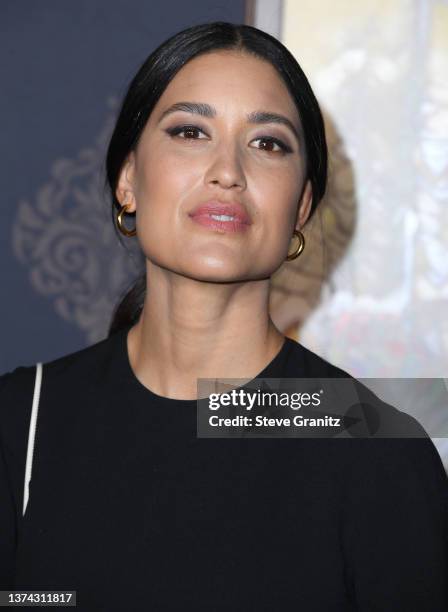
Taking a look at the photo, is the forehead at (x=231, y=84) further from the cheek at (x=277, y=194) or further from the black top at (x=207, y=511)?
the black top at (x=207, y=511)

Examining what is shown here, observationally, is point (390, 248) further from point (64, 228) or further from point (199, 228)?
point (199, 228)

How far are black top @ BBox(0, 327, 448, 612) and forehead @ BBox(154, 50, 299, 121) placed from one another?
39 centimetres

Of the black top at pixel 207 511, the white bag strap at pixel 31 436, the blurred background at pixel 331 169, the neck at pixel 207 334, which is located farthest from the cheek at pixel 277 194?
the blurred background at pixel 331 169

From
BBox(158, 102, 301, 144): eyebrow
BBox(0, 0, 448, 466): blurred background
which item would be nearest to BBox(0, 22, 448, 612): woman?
BBox(158, 102, 301, 144): eyebrow

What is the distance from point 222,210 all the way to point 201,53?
0.28 metres

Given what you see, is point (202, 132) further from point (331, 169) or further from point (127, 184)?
point (331, 169)

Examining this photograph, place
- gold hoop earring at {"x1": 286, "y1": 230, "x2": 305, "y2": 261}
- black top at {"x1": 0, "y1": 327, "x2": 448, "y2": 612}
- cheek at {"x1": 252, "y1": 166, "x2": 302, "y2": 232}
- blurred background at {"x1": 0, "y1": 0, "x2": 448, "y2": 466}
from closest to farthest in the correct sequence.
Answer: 1. black top at {"x1": 0, "y1": 327, "x2": 448, "y2": 612}
2. cheek at {"x1": 252, "y1": 166, "x2": 302, "y2": 232}
3. gold hoop earring at {"x1": 286, "y1": 230, "x2": 305, "y2": 261}
4. blurred background at {"x1": 0, "y1": 0, "x2": 448, "y2": 466}

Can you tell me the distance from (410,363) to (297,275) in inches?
15.8

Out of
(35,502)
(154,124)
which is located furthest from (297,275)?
(35,502)

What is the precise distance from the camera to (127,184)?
58.0 inches

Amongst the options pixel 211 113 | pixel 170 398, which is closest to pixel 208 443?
pixel 170 398

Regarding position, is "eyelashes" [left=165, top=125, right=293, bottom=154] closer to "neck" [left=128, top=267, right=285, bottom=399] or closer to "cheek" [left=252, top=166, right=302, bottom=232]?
"cheek" [left=252, top=166, right=302, bottom=232]

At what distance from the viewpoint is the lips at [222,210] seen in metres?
1.26

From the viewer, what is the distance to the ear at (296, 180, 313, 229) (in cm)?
146
